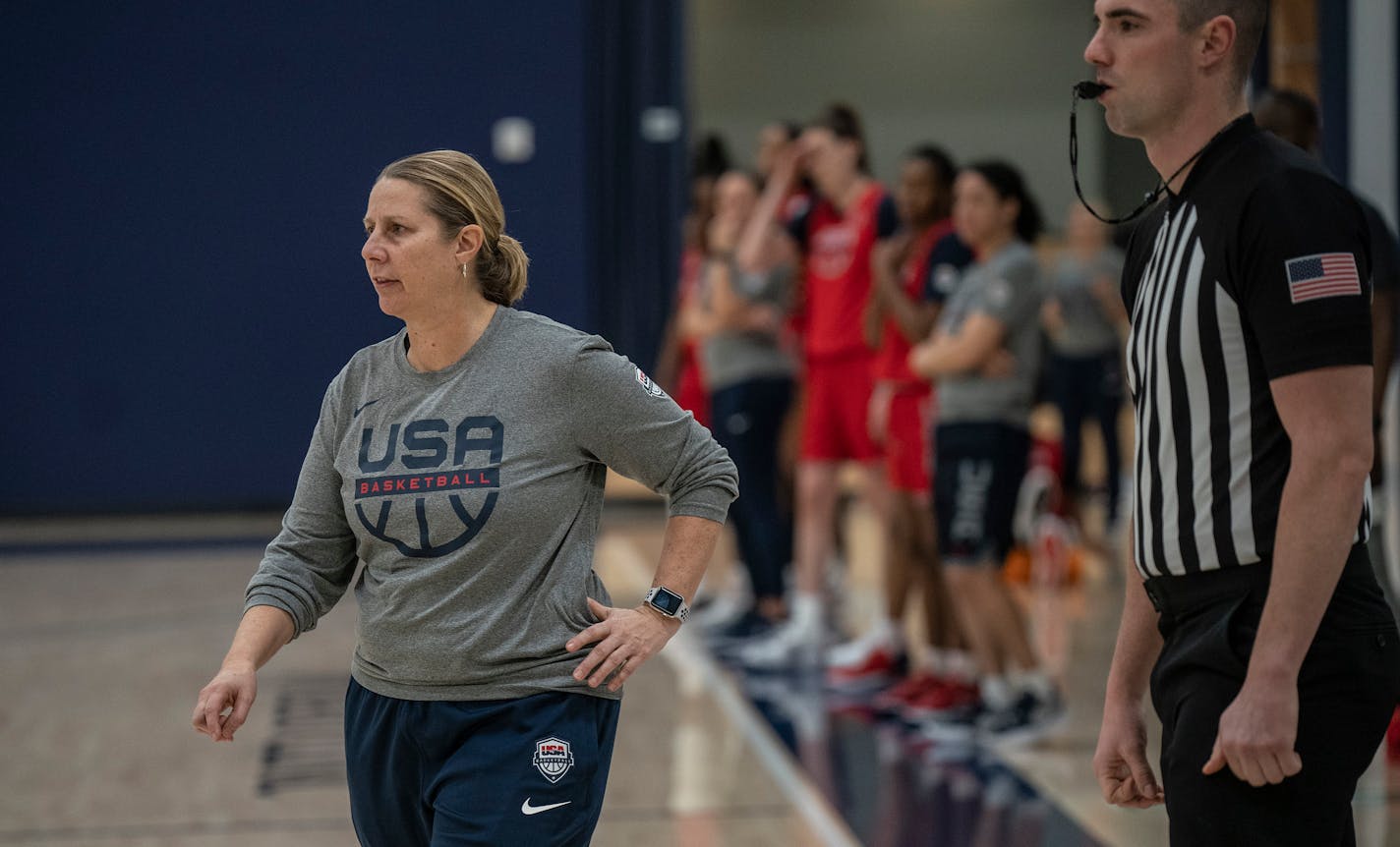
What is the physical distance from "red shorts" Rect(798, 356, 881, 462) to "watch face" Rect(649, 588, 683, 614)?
3.62 meters

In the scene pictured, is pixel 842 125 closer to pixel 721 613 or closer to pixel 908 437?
pixel 908 437

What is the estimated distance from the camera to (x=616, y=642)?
1.95 m

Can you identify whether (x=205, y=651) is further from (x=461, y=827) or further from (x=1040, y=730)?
(x=461, y=827)

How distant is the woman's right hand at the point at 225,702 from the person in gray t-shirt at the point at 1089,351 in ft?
23.4

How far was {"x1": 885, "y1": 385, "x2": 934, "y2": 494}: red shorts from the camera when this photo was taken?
193 inches

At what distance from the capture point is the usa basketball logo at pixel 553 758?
195 centimetres

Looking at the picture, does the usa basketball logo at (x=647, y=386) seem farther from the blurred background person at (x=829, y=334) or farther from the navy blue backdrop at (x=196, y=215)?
the navy blue backdrop at (x=196, y=215)

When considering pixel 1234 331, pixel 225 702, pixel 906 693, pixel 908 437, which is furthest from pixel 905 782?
pixel 1234 331

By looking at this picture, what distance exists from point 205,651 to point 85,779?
180 centimetres

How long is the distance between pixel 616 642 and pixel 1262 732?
767mm

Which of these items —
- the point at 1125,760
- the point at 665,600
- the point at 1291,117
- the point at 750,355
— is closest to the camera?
the point at 1125,760

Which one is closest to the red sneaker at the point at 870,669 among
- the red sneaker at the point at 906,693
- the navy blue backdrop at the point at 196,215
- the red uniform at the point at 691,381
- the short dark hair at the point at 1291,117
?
the red sneaker at the point at 906,693

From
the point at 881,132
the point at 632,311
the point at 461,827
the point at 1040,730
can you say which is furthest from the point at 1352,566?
the point at 881,132

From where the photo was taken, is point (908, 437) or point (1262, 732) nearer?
point (1262, 732)
